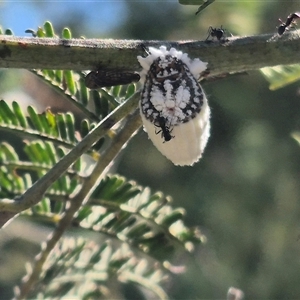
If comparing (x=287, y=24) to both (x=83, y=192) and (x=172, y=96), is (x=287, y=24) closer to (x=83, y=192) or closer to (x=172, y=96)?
(x=172, y=96)

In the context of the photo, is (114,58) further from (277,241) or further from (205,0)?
(277,241)

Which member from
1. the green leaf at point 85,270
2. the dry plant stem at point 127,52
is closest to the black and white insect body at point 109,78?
the dry plant stem at point 127,52

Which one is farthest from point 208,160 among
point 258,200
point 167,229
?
point 167,229

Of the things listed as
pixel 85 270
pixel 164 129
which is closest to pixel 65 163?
pixel 164 129

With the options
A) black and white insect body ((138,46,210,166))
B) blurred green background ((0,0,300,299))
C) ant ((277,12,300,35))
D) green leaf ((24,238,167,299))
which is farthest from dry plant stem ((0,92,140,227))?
blurred green background ((0,0,300,299))

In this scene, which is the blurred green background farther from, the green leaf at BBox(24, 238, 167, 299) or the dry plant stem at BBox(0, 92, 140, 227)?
the dry plant stem at BBox(0, 92, 140, 227)

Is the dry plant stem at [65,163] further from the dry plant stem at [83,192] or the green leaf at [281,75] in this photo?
the green leaf at [281,75]
